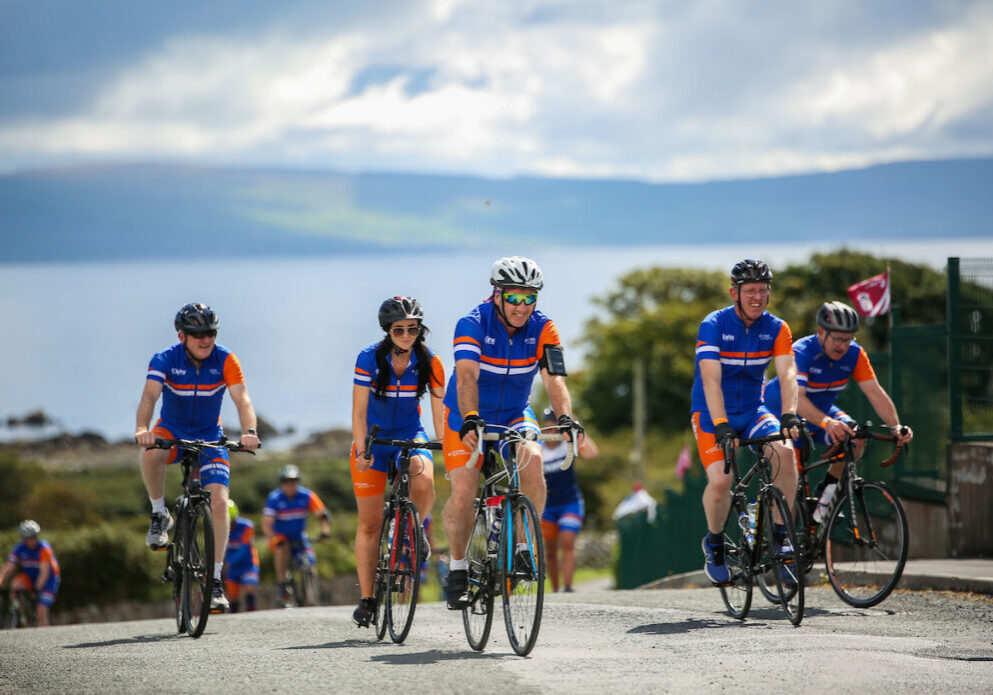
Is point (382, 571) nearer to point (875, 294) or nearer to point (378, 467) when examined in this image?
point (378, 467)

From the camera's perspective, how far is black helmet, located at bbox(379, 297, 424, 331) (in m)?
9.66

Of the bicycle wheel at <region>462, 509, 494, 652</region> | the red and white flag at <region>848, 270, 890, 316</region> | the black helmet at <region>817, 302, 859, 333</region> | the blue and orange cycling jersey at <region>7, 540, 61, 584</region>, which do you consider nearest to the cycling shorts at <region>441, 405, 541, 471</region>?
the bicycle wheel at <region>462, 509, 494, 652</region>

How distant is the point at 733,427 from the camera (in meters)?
10.3

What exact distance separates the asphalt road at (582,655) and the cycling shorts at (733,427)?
1.29 metres

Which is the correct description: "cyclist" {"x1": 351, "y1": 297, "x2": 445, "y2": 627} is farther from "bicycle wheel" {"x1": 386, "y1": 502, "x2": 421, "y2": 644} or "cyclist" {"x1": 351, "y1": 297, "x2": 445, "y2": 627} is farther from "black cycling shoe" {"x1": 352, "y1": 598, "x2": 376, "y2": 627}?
"bicycle wheel" {"x1": 386, "y1": 502, "x2": 421, "y2": 644}

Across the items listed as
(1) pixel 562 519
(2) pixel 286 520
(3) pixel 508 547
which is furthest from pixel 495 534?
(2) pixel 286 520

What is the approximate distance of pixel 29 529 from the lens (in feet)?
73.3

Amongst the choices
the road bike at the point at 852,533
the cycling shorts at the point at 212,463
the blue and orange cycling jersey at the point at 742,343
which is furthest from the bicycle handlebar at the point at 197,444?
the road bike at the point at 852,533

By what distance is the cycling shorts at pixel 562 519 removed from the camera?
16094mm

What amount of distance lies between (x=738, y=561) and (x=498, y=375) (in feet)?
8.73

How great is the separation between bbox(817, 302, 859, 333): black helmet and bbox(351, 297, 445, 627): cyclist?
3.42 meters

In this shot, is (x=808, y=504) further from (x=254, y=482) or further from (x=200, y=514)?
(x=254, y=482)

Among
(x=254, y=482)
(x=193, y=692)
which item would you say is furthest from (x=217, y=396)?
(x=254, y=482)

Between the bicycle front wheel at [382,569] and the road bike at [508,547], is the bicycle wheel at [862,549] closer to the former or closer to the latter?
the road bike at [508,547]
